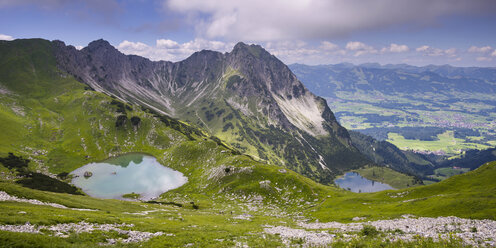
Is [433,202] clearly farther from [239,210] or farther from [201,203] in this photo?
[201,203]

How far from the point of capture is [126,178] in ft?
468

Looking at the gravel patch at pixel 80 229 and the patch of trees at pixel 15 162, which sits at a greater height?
the gravel patch at pixel 80 229

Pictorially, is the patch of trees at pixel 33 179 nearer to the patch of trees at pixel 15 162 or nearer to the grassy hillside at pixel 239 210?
the patch of trees at pixel 15 162

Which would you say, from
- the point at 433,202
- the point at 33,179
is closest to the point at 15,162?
the point at 33,179

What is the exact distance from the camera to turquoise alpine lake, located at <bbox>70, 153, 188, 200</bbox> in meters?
123

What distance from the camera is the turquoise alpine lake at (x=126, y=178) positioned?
123 meters

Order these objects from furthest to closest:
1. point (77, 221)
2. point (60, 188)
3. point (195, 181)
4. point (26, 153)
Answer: point (26, 153), point (195, 181), point (60, 188), point (77, 221)

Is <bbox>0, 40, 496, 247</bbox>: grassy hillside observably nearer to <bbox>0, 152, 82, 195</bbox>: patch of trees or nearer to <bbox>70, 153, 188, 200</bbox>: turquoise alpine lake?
<bbox>0, 152, 82, 195</bbox>: patch of trees

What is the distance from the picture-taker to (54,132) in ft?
655

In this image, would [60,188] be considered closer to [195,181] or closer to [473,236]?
[195,181]

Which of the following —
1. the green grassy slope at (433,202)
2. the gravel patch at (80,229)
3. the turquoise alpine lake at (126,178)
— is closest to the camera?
the gravel patch at (80,229)

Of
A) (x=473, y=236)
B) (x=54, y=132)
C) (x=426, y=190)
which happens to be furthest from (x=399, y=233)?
(x=54, y=132)

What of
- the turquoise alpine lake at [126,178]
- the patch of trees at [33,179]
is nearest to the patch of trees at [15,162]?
the patch of trees at [33,179]

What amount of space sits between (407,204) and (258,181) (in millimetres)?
67603
